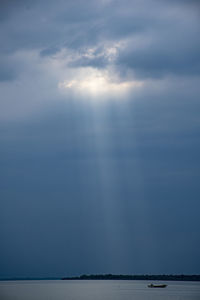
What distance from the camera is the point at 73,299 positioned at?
121812 millimetres

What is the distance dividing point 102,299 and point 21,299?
23.3 meters

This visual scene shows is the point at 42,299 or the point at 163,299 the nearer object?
the point at 42,299

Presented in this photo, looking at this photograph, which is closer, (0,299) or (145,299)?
(0,299)

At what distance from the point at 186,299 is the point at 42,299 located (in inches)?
1561

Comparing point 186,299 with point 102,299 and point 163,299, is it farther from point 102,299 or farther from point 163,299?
point 102,299

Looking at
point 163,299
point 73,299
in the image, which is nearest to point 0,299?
point 73,299

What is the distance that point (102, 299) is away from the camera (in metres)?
122

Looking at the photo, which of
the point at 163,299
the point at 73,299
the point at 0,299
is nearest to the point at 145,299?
the point at 163,299

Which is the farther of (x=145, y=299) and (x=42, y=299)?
(x=145, y=299)

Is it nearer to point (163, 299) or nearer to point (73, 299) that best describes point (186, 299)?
point (163, 299)

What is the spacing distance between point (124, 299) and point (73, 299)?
1389 centimetres

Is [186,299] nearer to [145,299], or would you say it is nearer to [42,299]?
[145,299]

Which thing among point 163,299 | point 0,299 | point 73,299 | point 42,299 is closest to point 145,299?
point 163,299

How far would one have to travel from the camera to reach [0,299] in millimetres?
111062
